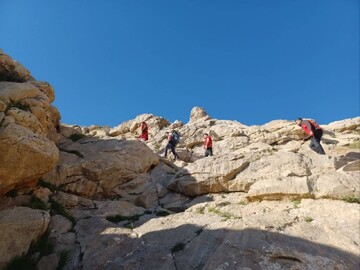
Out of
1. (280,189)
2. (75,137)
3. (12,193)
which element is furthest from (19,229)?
(75,137)

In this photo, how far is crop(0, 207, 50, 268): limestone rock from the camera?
13.9 m

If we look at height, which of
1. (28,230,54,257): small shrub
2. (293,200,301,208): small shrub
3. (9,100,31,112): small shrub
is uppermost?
(9,100,31,112): small shrub

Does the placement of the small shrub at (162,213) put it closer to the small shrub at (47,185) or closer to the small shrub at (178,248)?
the small shrub at (178,248)

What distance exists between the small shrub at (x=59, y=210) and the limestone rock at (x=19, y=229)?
1.26 m

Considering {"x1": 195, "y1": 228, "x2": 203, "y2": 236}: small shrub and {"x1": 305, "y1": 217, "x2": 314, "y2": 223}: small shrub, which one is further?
{"x1": 195, "y1": 228, "x2": 203, "y2": 236}: small shrub

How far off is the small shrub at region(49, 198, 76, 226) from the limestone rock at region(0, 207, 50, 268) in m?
1.26

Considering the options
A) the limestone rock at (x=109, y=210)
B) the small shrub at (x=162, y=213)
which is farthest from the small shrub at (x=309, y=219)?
the limestone rock at (x=109, y=210)

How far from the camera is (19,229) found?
1457 cm

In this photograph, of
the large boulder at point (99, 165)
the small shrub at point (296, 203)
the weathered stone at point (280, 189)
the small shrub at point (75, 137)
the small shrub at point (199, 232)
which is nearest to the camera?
the small shrub at point (199, 232)

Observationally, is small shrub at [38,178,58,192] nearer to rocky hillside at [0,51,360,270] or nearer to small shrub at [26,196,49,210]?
rocky hillside at [0,51,360,270]

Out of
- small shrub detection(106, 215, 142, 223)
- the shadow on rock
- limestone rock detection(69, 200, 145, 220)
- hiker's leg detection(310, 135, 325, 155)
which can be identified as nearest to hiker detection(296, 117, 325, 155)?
hiker's leg detection(310, 135, 325, 155)

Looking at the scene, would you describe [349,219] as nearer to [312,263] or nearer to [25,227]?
[312,263]

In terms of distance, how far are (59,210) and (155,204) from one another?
5.39m

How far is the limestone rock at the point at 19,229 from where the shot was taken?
13.9 meters
